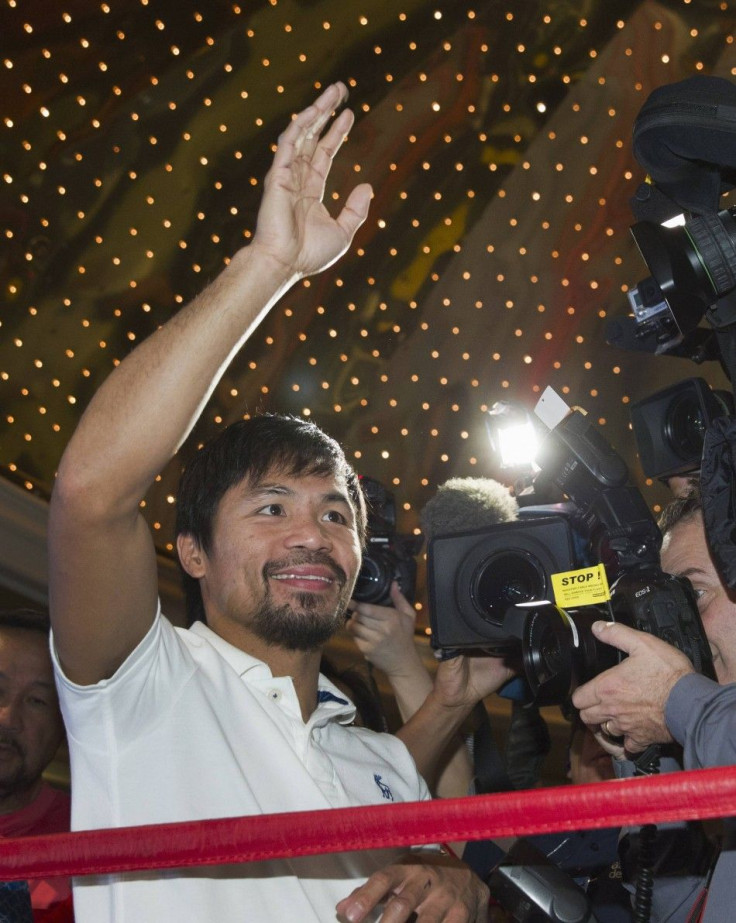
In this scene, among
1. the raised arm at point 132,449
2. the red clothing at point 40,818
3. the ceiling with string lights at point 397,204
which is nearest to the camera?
the raised arm at point 132,449

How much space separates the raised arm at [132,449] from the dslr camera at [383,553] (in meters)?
0.82

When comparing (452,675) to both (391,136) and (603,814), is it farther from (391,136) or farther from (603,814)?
(391,136)

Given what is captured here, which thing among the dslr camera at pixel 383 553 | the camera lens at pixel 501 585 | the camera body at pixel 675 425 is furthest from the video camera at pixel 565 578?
the dslr camera at pixel 383 553

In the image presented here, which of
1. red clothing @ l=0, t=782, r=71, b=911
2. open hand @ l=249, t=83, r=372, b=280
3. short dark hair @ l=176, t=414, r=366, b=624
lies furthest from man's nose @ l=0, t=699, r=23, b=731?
open hand @ l=249, t=83, r=372, b=280

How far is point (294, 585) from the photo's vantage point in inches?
55.3

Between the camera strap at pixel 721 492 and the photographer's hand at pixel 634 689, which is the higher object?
the camera strap at pixel 721 492

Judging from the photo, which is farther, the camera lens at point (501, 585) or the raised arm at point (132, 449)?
the camera lens at point (501, 585)

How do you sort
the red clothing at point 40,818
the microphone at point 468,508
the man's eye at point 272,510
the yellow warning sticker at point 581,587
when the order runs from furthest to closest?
1. the microphone at point 468,508
2. the red clothing at point 40,818
3. the man's eye at point 272,510
4. the yellow warning sticker at point 581,587

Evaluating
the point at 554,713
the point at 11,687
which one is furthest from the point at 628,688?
the point at 554,713

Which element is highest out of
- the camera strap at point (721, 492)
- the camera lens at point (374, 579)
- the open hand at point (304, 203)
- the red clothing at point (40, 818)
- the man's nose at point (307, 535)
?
the open hand at point (304, 203)

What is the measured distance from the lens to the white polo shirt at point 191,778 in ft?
3.61

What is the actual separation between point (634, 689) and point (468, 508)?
0.75 metres

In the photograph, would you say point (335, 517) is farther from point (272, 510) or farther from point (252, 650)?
point (252, 650)

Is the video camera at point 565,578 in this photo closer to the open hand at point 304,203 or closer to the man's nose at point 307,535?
the man's nose at point 307,535
